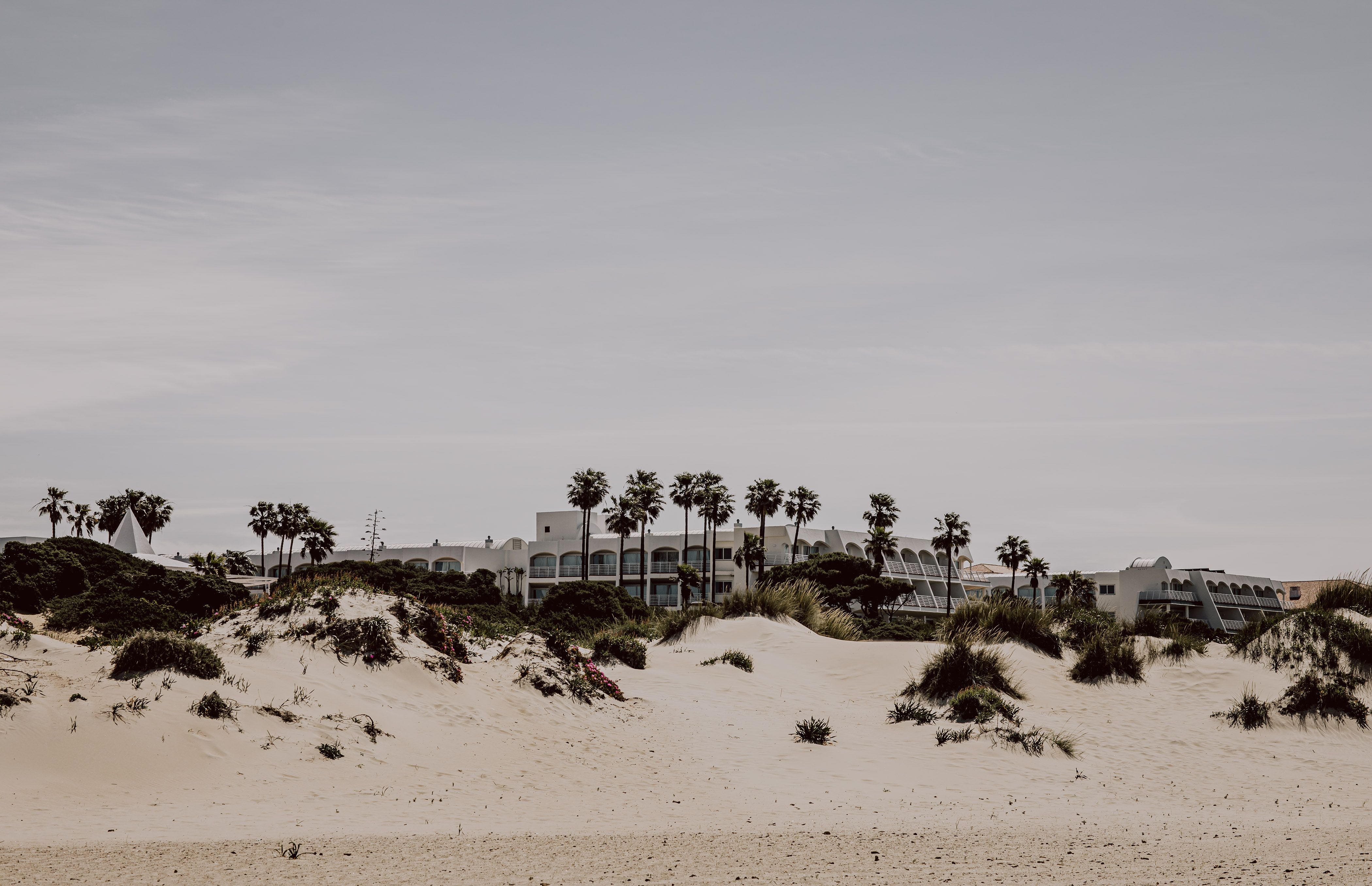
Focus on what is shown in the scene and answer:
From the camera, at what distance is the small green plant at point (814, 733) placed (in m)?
17.2

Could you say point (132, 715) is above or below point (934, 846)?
above

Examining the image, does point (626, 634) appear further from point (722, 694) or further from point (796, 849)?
point (796, 849)

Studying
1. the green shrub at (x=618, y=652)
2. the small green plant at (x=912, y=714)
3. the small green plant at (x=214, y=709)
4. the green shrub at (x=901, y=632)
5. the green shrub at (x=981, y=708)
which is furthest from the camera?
the green shrub at (x=901, y=632)

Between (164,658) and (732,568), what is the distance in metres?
67.6

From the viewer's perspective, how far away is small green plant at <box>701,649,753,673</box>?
23672 mm

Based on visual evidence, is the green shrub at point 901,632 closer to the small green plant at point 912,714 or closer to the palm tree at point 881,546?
the small green plant at point 912,714

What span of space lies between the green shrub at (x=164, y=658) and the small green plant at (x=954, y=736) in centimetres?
1068

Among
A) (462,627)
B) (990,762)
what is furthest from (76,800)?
(990,762)

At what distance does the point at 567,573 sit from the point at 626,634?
54672 millimetres

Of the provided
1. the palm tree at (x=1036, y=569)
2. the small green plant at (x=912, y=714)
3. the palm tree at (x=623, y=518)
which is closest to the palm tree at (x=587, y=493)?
the palm tree at (x=623, y=518)

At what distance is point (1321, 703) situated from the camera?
20.3 meters

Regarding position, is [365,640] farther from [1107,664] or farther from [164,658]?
[1107,664]

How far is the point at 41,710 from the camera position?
12.6 meters

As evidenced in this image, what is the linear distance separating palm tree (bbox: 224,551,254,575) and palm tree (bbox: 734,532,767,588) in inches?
1378
